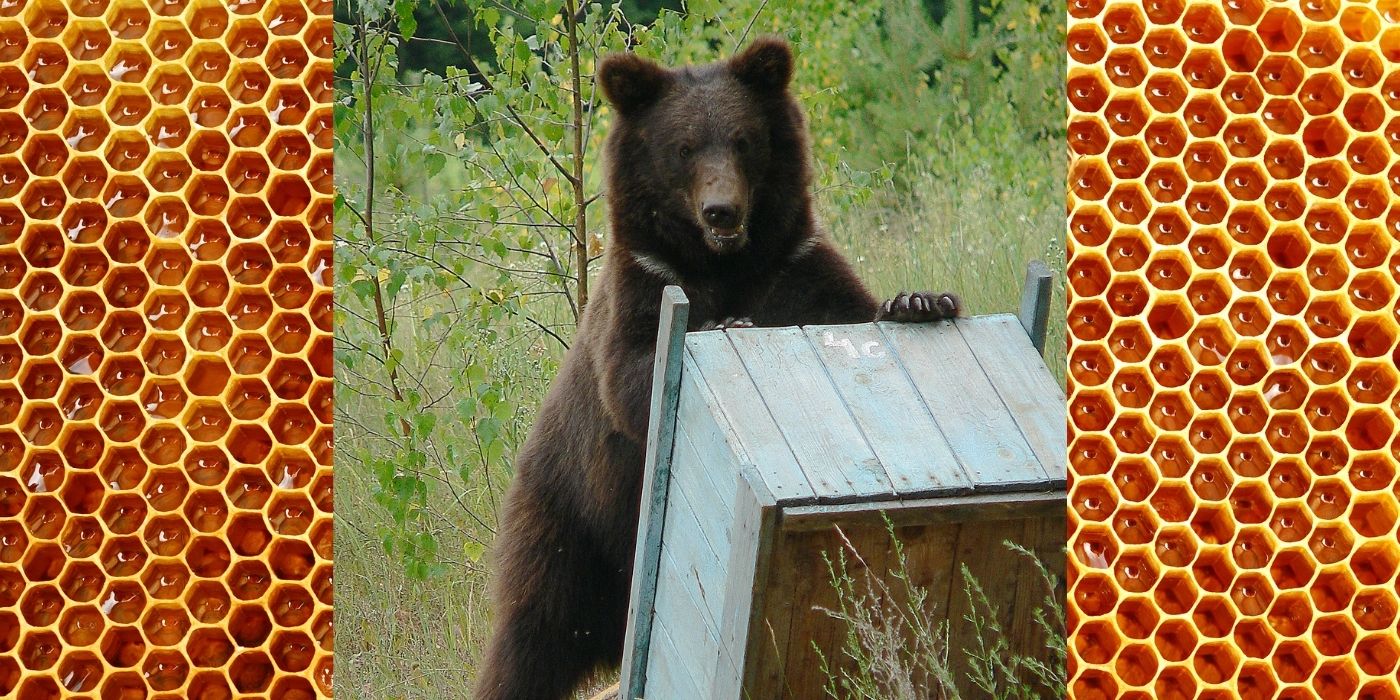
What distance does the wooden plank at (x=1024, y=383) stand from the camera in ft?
9.64

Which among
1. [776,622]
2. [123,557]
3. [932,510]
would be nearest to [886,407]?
[932,510]

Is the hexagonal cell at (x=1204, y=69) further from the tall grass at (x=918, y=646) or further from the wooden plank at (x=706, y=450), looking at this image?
the wooden plank at (x=706, y=450)

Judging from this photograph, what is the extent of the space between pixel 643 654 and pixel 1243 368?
70.3 inches

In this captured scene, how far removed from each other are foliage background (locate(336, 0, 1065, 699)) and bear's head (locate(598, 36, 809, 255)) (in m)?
0.58

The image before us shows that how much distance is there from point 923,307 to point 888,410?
357 mm

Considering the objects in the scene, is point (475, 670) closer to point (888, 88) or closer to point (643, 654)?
point (643, 654)

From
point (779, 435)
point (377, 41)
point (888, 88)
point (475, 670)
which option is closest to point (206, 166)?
point (779, 435)

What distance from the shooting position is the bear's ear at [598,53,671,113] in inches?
163

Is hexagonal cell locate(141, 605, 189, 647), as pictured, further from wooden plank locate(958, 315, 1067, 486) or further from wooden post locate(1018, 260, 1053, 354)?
wooden post locate(1018, 260, 1053, 354)

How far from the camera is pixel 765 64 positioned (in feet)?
13.8

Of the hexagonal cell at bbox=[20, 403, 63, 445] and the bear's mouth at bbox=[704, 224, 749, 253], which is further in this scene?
the bear's mouth at bbox=[704, 224, 749, 253]

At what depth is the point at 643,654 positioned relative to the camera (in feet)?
11.2

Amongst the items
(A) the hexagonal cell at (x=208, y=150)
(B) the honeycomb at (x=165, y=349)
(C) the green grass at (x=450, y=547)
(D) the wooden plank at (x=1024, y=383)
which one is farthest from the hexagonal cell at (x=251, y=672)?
(C) the green grass at (x=450, y=547)

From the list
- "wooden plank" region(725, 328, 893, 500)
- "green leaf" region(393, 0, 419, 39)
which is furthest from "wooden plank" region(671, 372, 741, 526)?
"green leaf" region(393, 0, 419, 39)
